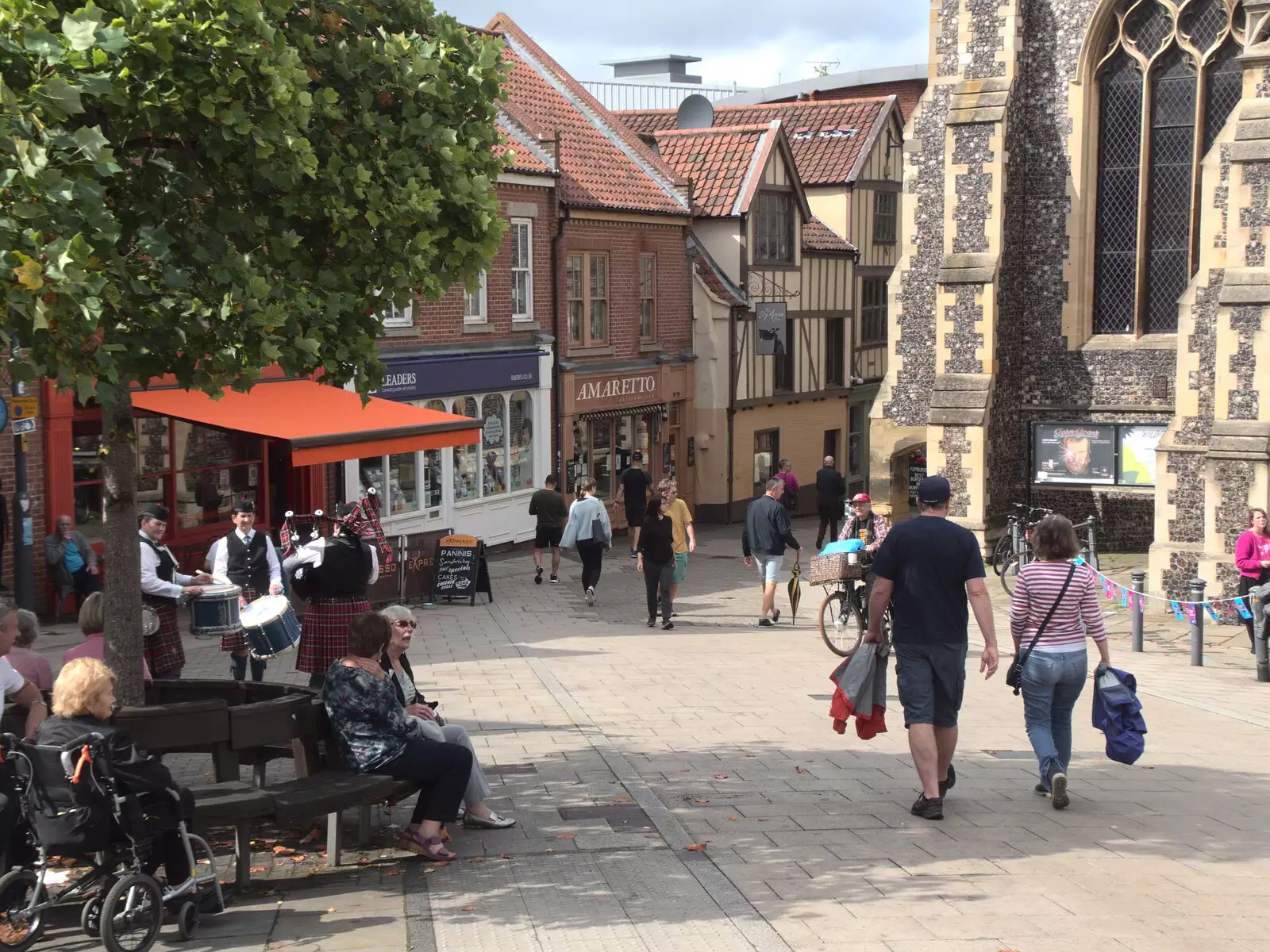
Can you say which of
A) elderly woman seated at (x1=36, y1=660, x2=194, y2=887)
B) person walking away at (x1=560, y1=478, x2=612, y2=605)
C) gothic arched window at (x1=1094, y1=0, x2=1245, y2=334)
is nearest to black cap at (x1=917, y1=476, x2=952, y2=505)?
elderly woman seated at (x1=36, y1=660, x2=194, y2=887)

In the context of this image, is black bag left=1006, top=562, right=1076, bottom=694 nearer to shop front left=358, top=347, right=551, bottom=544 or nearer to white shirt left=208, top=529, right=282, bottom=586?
white shirt left=208, top=529, right=282, bottom=586

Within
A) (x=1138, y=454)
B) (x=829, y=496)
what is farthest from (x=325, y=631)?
(x=829, y=496)

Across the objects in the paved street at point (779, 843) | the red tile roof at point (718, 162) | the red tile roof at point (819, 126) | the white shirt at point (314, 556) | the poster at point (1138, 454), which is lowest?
the paved street at point (779, 843)

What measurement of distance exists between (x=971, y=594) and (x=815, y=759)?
7.75 ft

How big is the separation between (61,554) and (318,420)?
313 centimetres

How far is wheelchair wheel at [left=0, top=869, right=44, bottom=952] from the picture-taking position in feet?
19.8

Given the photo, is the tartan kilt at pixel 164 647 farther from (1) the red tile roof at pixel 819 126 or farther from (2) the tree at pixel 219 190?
(1) the red tile roof at pixel 819 126

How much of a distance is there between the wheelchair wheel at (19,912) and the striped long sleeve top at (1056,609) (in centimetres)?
510

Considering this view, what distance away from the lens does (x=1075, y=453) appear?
928 inches

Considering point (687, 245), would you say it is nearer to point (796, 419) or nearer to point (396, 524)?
point (796, 419)

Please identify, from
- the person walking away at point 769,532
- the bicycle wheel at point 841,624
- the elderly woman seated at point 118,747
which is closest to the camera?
the elderly woman seated at point 118,747

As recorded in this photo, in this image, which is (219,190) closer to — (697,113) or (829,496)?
(829,496)

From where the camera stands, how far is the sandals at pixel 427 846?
7562 millimetres

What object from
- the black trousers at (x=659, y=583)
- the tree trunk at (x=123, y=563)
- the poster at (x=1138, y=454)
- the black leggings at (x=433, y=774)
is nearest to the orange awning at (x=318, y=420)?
the black trousers at (x=659, y=583)
